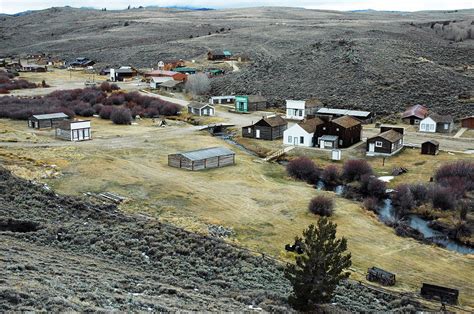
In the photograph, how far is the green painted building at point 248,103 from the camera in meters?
74.2

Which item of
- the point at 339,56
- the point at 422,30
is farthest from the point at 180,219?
the point at 422,30

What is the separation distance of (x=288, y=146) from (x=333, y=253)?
3401 cm

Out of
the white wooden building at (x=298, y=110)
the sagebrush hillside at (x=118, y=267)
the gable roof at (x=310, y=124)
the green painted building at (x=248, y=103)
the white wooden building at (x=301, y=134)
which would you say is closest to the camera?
the sagebrush hillside at (x=118, y=267)

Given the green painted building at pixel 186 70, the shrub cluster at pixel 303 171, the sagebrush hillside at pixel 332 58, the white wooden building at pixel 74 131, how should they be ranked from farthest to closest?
the green painted building at pixel 186 70 → the sagebrush hillside at pixel 332 58 → the white wooden building at pixel 74 131 → the shrub cluster at pixel 303 171

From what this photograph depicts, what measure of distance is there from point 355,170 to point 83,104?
40.4 m

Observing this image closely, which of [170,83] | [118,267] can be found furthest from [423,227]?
[170,83]

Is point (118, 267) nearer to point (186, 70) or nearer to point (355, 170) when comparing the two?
point (355, 170)

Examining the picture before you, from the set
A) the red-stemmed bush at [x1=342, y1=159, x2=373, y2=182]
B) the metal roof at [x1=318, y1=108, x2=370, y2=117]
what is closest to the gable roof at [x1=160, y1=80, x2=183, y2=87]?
the metal roof at [x1=318, y1=108, x2=370, y2=117]

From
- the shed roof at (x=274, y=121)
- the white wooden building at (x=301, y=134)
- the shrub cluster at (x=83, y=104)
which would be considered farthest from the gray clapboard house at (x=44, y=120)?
the white wooden building at (x=301, y=134)

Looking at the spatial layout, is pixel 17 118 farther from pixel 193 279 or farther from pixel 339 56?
pixel 339 56

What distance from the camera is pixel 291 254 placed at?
1103 inches

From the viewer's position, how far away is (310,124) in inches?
2181

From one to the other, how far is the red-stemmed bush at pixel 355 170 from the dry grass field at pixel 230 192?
2.80 m

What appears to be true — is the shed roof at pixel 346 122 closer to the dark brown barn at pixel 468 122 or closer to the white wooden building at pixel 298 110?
the white wooden building at pixel 298 110
